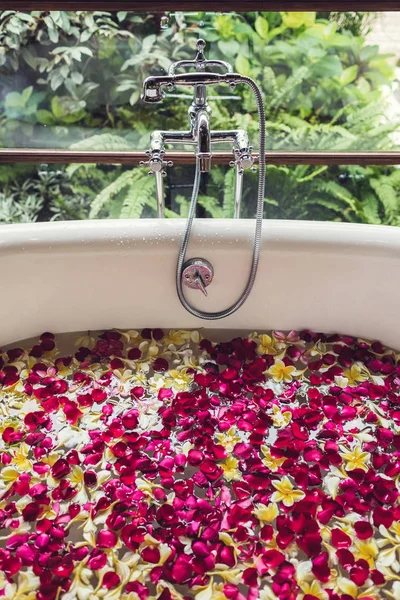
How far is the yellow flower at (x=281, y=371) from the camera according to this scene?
1.53m

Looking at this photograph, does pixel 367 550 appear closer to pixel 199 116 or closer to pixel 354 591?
pixel 354 591

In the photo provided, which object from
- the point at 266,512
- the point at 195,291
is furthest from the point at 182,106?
the point at 266,512

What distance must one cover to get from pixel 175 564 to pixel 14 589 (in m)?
0.32

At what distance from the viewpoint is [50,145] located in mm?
1928

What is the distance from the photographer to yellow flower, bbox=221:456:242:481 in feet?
4.25

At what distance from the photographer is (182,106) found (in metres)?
1.93

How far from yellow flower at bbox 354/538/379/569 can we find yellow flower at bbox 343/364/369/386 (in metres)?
0.45

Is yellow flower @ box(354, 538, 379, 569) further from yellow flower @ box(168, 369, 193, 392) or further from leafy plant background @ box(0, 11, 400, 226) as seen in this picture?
leafy plant background @ box(0, 11, 400, 226)

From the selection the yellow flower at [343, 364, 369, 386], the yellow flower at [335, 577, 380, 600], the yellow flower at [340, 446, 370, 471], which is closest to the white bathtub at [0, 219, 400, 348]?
the yellow flower at [343, 364, 369, 386]

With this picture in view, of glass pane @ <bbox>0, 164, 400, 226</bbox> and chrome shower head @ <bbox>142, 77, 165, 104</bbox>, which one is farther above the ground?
chrome shower head @ <bbox>142, 77, 165, 104</bbox>

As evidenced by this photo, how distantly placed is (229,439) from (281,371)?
269 mm

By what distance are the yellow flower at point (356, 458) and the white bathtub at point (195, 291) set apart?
388 millimetres

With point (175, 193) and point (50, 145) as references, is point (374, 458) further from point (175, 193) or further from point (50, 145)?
point (50, 145)

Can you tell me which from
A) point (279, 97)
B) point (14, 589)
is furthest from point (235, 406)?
point (279, 97)
